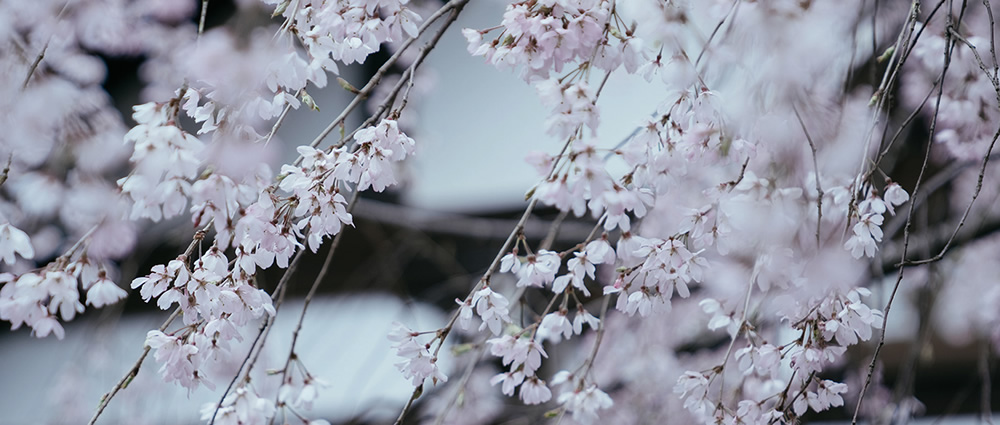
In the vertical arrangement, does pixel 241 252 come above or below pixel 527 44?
below

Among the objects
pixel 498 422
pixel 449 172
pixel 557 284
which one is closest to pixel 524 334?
pixel 557 284

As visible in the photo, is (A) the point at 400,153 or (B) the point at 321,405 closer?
(A) the point at 400,153

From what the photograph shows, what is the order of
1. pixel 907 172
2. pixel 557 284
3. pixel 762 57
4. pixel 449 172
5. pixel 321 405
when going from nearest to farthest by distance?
pixel 762 57
pixel 557 284
pixel 907 172
pixel 449 172
pixel 321 405

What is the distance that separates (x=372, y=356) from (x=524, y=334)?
239 centimetres

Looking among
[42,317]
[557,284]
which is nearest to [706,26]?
[557,284]

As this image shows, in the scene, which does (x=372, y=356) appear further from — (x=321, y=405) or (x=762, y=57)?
(x=762, y=57)

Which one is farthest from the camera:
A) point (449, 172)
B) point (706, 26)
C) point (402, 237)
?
point (449, 172)

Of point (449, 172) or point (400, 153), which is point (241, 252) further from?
point (449, 172)

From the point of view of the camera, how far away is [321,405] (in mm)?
3473

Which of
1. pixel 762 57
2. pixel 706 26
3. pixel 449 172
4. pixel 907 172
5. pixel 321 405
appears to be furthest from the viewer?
pixel 321 405

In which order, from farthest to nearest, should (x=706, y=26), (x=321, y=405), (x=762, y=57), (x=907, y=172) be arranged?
(x=321, y=405) → (x=907, y=172) → (x=706, y=26) → (x=762, y=57)

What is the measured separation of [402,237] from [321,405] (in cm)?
122

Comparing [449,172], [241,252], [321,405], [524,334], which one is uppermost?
[241,252]

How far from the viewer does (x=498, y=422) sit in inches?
110
